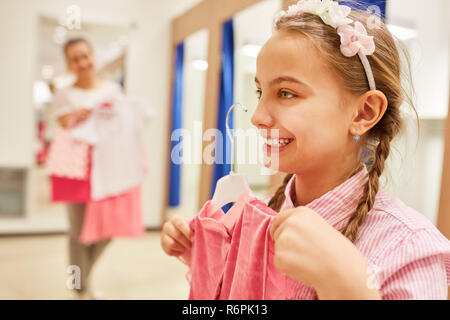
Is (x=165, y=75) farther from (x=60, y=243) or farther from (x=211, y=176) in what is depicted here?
(x=211, y=176)

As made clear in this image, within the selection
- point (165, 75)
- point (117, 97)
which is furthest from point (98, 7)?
point (117, 97)

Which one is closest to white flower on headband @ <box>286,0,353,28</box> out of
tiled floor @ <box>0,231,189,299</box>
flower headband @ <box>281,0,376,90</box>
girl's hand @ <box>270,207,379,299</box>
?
flower headband @ <box>281,0,376,90</box>

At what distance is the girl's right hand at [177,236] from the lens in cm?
56

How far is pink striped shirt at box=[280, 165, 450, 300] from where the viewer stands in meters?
0.42

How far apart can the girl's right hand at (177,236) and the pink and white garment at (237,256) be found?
2 cm

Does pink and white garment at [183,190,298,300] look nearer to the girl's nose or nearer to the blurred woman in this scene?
the girl's nose

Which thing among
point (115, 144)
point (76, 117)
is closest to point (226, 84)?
point (115, 144)

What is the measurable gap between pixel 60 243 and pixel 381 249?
259 centimetres

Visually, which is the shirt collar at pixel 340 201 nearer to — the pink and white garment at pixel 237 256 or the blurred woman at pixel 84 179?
the pink and white garment at pixel 237 256

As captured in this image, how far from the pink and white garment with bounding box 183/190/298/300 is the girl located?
3 cm

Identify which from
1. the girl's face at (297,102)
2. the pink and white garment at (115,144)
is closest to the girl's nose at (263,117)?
the girl's face at (297,102)

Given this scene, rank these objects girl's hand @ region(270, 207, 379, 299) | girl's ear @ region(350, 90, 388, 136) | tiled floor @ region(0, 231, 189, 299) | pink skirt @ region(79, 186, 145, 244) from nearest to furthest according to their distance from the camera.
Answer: girl's hand @ region(270, 207, 379, 299), girl's ear @ region(350, 90, 388, 136), tiled floor @ region(0, 231, 189, 299), pink skirt @ region(79, 186, 145, 244)
